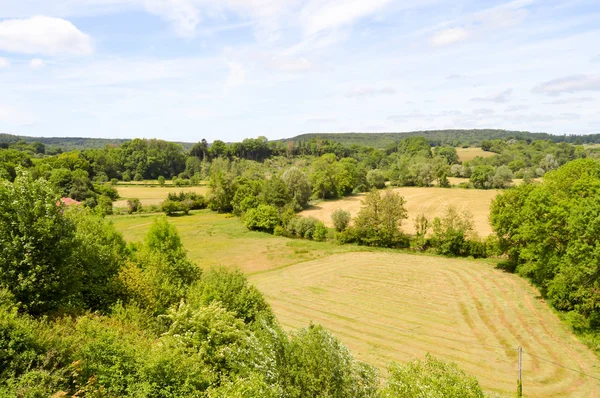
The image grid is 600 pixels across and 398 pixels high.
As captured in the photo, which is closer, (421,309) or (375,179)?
(421,309)

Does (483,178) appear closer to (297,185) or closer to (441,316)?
(297,185)

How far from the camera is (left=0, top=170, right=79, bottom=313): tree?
1466cm

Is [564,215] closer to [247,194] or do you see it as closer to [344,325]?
[344,325]

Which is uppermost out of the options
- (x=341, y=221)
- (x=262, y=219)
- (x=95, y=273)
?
(x=95, y=273)

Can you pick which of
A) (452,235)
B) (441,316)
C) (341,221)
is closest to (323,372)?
(441,316)

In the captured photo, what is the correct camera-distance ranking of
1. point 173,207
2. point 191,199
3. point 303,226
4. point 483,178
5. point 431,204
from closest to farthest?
point 303,226 → point 173,207 → point 431,204 → point 191,199 → point 483,178

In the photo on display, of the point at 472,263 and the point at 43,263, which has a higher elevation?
the point at 43,263

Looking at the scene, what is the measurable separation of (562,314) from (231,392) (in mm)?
28108

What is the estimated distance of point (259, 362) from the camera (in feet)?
39.4

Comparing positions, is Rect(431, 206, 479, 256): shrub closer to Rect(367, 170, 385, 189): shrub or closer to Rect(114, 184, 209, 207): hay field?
Rect(367, 170, 385, 189): shrub

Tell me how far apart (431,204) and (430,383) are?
73.5 meters

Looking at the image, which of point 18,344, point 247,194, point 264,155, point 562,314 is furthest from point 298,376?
point 264,155

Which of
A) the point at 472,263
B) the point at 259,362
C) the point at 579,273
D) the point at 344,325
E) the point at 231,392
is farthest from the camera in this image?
the point at 472,263

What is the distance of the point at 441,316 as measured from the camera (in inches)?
1100
